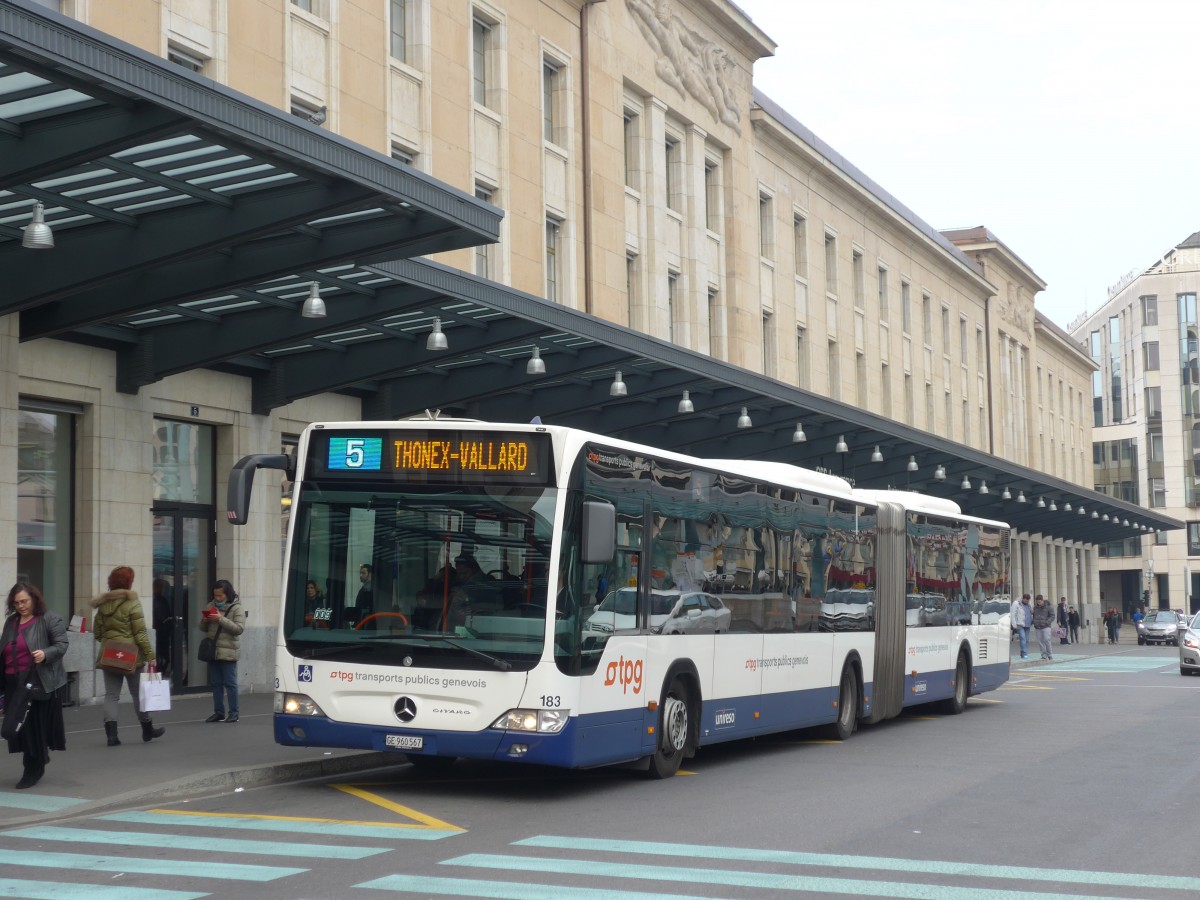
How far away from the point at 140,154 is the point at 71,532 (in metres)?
7.31

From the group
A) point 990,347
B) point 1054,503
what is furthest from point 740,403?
point 990,347

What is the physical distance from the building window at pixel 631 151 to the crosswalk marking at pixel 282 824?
82.3ft

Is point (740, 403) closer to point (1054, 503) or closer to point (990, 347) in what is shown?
point (1054, 503)

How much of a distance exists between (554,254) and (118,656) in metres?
17.9

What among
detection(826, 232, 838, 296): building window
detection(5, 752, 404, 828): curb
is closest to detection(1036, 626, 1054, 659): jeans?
detection(826, 232, 838, 296): building window

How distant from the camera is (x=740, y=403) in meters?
28.8

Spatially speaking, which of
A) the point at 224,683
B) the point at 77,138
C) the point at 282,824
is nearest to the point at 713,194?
the point at 224,683

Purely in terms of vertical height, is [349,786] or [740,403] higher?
[740,403]

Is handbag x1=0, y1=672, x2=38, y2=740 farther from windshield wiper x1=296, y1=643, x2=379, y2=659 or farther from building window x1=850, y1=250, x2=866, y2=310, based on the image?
building window x1=850, y1=250, x2=866, y2=310

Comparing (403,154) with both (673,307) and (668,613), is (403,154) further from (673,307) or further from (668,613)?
(668,613)

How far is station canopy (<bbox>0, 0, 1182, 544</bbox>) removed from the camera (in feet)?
40.8

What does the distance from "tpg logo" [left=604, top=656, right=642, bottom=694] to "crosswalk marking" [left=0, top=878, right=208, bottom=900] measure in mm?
4704

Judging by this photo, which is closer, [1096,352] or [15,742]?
[15,742]

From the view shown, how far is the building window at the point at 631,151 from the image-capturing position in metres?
34.8
